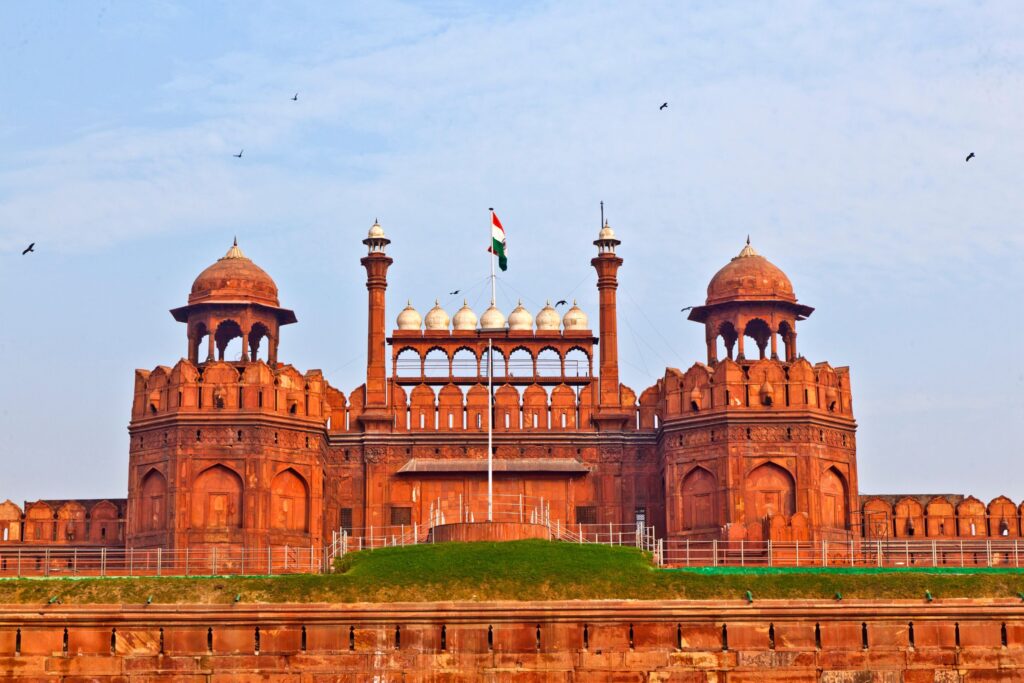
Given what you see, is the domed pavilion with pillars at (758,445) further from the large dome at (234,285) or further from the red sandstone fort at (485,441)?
the large dome at (234,285)

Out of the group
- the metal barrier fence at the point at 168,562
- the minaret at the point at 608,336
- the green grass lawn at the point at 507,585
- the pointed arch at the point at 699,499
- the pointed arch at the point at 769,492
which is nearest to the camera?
the green grass lawn at the point at 507,585

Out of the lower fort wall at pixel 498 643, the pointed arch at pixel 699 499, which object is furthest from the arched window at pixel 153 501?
the pointed arch at pixel 699 499

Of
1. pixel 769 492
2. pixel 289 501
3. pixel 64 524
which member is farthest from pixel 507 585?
pixel 64 524

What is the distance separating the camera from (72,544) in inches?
2608

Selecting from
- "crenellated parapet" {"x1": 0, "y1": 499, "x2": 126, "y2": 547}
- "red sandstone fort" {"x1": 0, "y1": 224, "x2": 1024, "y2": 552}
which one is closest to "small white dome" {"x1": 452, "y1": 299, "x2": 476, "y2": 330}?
"red sandstone fort" {"x1": 0, "y1": 224, "x2": 1024, "y2": 552}

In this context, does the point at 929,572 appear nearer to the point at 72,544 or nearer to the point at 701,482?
the point at 701,482

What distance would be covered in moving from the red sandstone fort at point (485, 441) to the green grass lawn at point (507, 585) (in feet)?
24.6

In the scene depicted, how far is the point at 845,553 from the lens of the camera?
61.8 m

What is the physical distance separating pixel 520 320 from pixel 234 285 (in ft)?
35.9

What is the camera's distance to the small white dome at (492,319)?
70938 mm

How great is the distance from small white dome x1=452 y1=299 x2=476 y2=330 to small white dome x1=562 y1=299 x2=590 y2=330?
3477 millimetres

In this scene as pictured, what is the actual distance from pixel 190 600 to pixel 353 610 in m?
4.63

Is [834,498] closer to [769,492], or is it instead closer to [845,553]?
[769,492]

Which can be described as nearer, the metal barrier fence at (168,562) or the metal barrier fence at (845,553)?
the metal barrier fence at (845,553)
